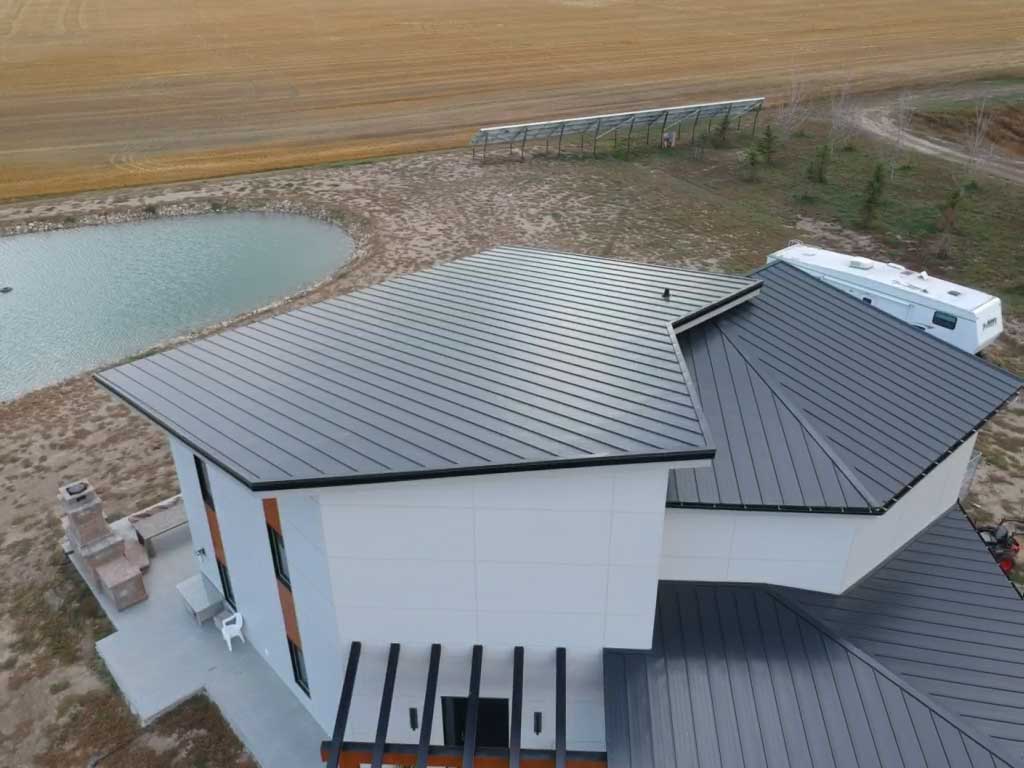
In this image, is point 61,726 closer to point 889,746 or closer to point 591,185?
point 889,746

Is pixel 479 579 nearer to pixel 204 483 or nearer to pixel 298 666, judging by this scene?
pixel 298 666

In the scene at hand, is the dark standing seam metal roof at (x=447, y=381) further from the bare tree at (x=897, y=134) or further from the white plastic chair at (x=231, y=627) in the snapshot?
the bare tree at (x=897, y=134)

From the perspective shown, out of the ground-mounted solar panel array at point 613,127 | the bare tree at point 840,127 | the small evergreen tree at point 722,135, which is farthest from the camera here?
the small evergreen tree at point 722,135

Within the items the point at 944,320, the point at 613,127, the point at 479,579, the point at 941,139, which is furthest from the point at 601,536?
the point at 941,139

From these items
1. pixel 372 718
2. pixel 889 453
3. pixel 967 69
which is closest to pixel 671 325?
pixel 889 453

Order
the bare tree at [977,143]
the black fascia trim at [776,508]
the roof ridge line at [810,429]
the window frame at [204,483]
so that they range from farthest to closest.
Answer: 1. the bare tree at [977,143]
2. the window frame at [204,483]
3. the roof ridge line at [810,429]
4. the black fascia trim at [776,508]

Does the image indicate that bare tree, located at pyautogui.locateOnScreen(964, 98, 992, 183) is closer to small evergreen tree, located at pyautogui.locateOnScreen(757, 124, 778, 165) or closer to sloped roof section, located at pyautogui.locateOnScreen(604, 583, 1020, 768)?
small evergreen tree, located at pyautogui.locateOnScreen(757, 124, 778, 165)

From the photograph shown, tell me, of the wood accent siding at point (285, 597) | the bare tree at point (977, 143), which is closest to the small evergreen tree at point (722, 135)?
the bare tree at point (977, 143)
